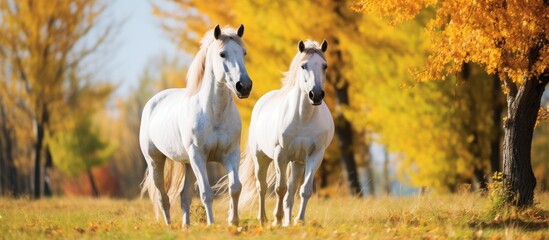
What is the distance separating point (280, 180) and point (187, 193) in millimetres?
1136

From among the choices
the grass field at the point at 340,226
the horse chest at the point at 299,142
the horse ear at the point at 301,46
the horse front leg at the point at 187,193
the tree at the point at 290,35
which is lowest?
the grass field at the point at 340,226

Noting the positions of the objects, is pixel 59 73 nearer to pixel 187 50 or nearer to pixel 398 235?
pixel 187 50

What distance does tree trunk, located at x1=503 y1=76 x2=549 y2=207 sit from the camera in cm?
1125

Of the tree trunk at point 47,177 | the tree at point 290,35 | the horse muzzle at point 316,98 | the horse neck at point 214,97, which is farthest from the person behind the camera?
the tree trunk at point 47,177

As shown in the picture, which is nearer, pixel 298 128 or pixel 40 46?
pixel 298 128

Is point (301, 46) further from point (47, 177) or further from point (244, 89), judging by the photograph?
point (47, 177)

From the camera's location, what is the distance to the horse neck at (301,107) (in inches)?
372

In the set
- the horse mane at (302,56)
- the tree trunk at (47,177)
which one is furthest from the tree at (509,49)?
the tree trunk at (47,177)

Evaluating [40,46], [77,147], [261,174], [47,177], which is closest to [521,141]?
[261,174]

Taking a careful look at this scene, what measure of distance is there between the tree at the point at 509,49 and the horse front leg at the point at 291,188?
241cm

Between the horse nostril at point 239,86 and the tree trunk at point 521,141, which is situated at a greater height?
the horse nostril at point 239,86

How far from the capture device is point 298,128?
951 centimetres

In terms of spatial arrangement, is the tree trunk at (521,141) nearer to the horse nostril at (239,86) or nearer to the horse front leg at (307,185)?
the horse front leg at (307,185)

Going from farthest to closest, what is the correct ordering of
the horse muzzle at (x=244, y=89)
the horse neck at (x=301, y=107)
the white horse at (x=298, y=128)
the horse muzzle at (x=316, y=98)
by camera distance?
the horse neck at (x=301, y=107) → the white horse at (x=298, y=128) → the horse muzzle at (x=316, y=98) → the horse muzzle at (x=244, y=89)
